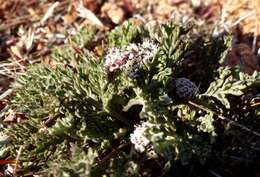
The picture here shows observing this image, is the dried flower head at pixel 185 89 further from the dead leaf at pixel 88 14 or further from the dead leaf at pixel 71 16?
the dead leaf at pixel 71 16

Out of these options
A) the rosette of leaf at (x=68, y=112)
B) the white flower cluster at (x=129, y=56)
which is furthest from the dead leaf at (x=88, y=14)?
the rosette of leaf at (x=68, y=112)

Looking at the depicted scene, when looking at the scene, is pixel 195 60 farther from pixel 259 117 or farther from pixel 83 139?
pixel 83 139

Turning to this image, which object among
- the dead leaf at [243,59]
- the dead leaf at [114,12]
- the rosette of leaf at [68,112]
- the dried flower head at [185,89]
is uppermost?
the dead leaf at [114,12]

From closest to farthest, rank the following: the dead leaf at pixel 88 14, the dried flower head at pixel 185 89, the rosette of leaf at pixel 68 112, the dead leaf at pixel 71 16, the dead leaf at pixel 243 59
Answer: the rosette of leaf at pixel 68 112 → the dried flower head at pixel 185 89 → the dead leaf at pixel 243 59 → the dead leaf at pixel 88 14 → the dead leaf at pixel 71 16

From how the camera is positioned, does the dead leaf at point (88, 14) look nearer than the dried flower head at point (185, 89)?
No

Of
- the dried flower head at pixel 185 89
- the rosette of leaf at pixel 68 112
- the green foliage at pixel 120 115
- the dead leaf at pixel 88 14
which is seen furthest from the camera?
the dead leaf at pixel 88 14

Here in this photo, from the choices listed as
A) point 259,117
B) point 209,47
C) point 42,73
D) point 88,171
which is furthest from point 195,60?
point 88,171

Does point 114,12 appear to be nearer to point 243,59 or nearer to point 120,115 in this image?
point 243,59
